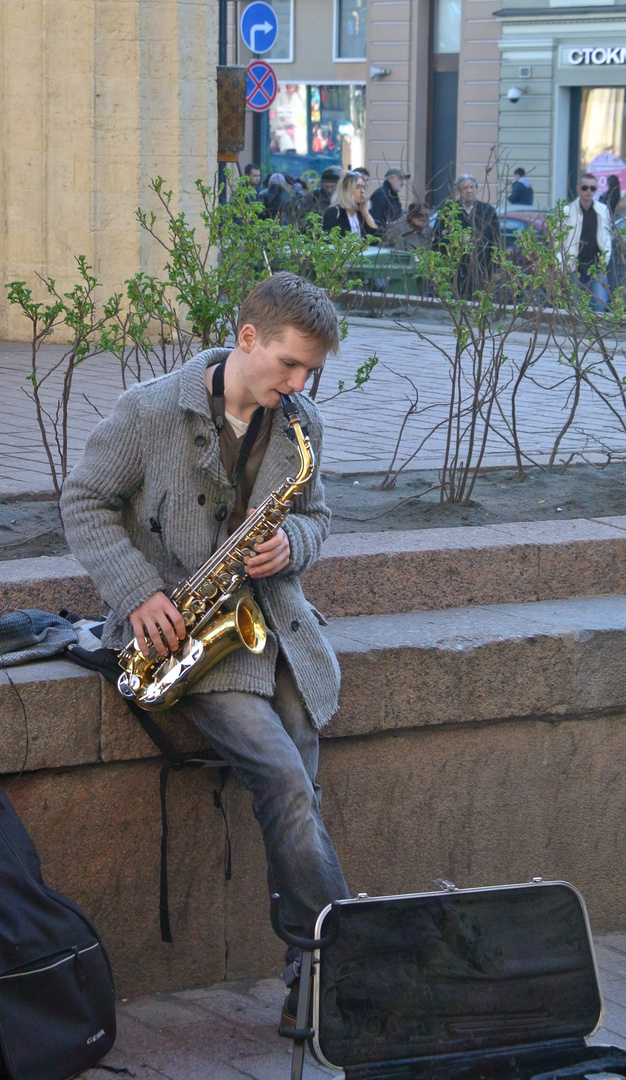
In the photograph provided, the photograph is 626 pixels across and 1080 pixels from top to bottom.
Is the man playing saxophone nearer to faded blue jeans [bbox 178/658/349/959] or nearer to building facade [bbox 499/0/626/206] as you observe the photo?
faded blue jeans [bbox 178/658/349/959]

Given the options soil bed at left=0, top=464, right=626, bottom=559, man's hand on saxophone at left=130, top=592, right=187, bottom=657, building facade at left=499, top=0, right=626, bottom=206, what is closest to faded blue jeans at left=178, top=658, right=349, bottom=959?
man's hand on saxophone at left=130, top=592, right=187, bottom=657

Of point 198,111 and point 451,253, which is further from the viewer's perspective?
point 198,111

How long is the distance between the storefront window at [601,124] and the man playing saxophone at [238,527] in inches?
845

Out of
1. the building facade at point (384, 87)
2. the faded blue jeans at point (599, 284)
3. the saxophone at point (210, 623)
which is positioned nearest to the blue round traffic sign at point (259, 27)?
the building facade at point (384, 87)

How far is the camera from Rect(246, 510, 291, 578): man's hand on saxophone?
10.2 feet

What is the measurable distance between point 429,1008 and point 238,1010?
0.70 metres

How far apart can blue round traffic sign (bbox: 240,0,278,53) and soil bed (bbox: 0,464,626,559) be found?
473 inches

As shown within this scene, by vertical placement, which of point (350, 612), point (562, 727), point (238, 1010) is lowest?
point (238, 1010)

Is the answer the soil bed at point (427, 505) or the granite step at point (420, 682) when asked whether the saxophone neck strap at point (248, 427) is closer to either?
the granite step at point (420, 682)

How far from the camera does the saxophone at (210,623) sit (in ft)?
10.3

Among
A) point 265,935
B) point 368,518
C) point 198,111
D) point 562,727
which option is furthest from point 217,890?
point 198,111

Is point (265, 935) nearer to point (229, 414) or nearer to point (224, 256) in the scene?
point (229, 414)

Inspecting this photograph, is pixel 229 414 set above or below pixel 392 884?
above

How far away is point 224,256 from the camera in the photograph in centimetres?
495
